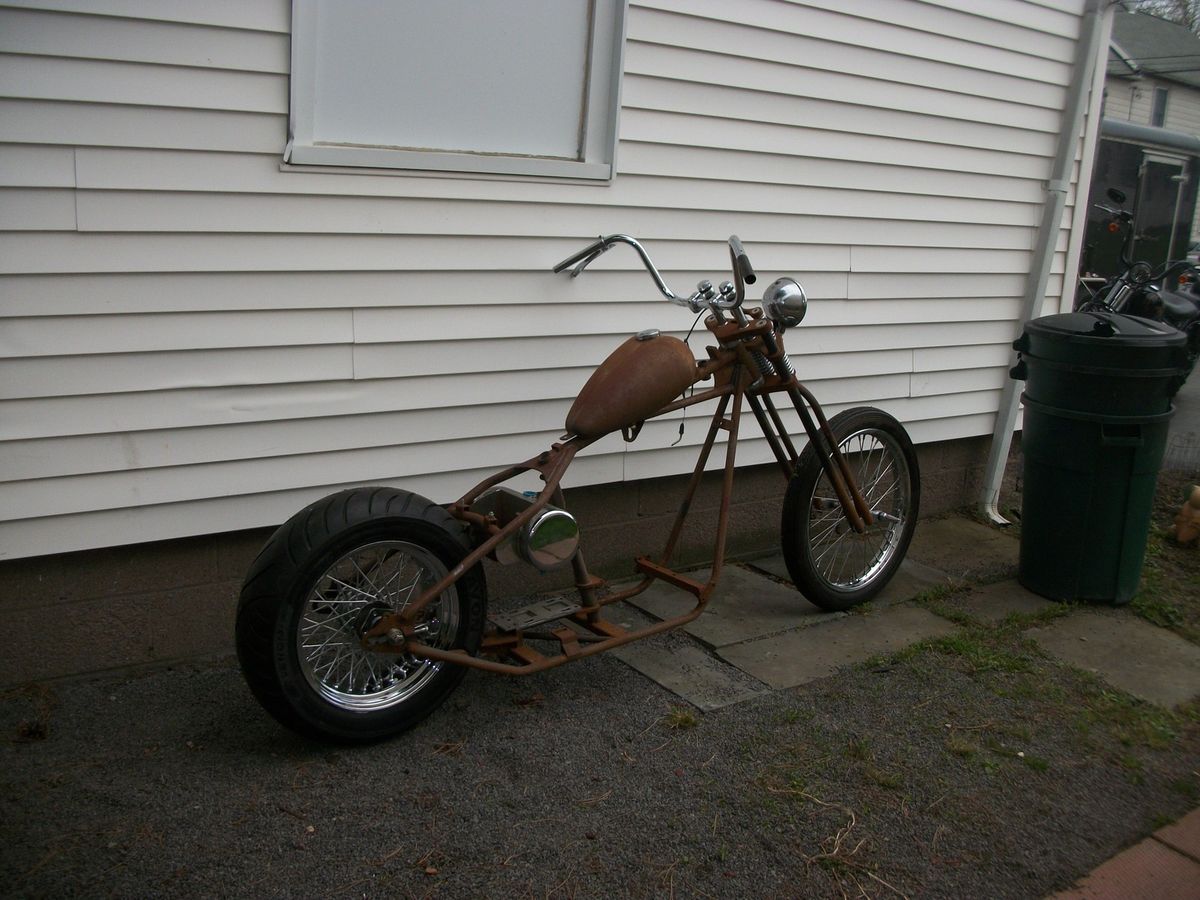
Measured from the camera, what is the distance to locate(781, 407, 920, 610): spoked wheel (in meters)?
4.23

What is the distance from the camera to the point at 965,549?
5438 mm

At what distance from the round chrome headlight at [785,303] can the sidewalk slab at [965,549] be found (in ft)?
5.78

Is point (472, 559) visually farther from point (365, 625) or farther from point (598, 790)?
point (598, 790)

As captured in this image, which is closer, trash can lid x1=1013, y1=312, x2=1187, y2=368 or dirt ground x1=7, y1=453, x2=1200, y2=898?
dirt ground x1=7, y1=453, x2=1200, y2=898

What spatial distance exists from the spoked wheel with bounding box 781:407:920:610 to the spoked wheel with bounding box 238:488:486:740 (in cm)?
148

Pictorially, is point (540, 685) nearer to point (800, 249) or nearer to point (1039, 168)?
point (800, 249)

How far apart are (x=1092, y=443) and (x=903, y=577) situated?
100 centimetres

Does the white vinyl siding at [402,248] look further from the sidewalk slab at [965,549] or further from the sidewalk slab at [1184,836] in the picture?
the sidewalk slab at [1184,836]

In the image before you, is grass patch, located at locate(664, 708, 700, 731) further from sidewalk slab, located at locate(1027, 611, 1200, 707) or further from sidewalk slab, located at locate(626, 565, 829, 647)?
sidewalk slab, located at locate(1027, 611, 1200, 707)

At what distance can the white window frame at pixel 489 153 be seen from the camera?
3.46 meters

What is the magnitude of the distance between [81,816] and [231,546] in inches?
44.2

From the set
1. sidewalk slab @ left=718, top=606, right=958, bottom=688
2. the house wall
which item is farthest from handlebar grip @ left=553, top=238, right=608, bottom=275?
the house wall

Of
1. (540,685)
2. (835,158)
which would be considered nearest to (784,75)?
(835,158)

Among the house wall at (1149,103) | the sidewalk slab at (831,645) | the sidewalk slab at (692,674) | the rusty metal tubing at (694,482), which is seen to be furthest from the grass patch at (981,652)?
the house wall at (1149,103)
